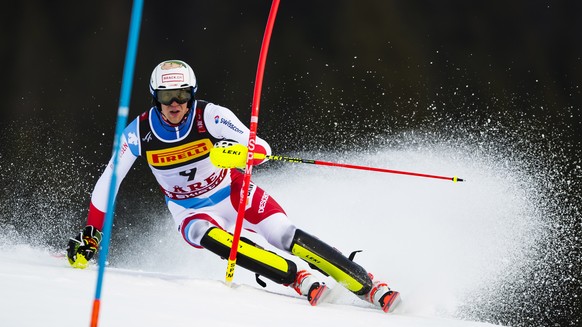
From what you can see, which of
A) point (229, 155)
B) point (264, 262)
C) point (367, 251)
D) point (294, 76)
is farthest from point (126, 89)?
point (294, 76)

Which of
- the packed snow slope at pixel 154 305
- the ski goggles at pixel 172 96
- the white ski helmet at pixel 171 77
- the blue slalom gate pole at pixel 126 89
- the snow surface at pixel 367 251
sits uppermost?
the blue slalom gate pole at pixel 126 89

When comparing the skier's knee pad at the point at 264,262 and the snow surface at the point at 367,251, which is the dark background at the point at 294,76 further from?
the skier's knee pad at the point at 264,262

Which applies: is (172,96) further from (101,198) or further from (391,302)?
(391,302)

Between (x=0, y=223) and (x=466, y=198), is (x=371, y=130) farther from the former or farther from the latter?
(x=0, y=223)

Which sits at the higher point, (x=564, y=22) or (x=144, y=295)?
(x=564, y=22)

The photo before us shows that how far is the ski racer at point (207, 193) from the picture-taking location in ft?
9.30

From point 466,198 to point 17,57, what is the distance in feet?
12.0

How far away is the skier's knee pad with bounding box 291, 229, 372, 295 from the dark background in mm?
2216

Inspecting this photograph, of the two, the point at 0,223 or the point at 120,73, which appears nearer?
the point at 0,223

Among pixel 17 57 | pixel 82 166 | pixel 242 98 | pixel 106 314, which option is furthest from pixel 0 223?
pixel 106 314

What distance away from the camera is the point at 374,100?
5148 millimetres

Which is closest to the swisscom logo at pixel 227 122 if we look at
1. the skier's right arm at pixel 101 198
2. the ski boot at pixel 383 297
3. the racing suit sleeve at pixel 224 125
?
the racing suit sleeve at pixel 224 125

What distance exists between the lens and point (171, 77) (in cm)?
290

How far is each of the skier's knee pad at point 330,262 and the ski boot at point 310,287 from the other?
0.25 ft
